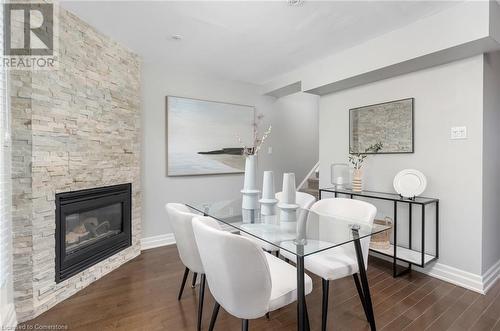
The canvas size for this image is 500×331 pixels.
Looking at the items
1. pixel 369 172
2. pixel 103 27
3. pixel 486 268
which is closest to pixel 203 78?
pixel 103 27

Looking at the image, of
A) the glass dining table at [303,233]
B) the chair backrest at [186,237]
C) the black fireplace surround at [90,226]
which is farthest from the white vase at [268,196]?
the black fireplace surround at [90,226]

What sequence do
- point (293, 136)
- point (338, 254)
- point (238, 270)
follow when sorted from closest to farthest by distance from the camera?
1. point (238, 270)
2. point (338, 254)
3. point (293, 136)

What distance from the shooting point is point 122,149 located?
287 centimetres

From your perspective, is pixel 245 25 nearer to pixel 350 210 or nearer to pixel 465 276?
pixel 350 210

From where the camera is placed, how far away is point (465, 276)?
91.3 inches

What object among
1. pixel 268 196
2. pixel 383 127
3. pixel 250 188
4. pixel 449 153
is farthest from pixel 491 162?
pixel 250 188

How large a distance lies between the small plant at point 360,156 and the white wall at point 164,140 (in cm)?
156

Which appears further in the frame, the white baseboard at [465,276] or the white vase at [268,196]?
the white baseboard at [465,276]

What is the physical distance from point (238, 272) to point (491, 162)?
263 cm

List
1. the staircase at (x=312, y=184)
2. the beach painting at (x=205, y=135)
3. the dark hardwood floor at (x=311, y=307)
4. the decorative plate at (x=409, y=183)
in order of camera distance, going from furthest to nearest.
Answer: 1. the staircase at (x=312, y=184)
2. the beach painting at (x=205, y=135)
3. the decorative plate at (x=409, y=183)
4. the dark hardwood floor at (x=311, y=307)

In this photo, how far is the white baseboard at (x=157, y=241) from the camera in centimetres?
333

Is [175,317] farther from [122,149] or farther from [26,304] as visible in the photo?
[122,149]

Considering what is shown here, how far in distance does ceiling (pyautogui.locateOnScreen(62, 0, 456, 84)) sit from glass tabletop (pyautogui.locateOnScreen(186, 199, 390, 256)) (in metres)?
1.69

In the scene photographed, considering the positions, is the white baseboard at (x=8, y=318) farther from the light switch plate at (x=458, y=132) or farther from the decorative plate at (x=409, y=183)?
the light switch plate at (x=458, y=132)
